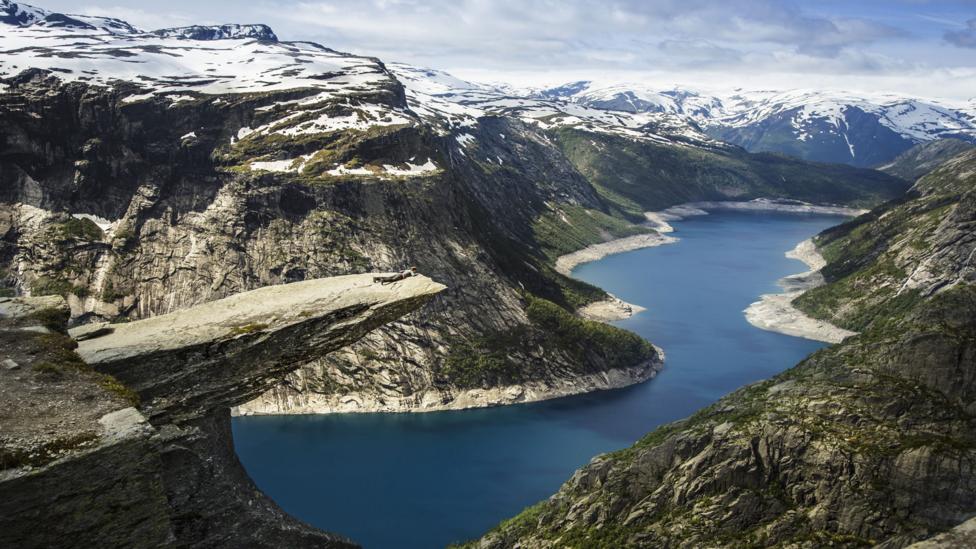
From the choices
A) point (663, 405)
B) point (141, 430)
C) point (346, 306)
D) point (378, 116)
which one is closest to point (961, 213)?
point (663, 405)

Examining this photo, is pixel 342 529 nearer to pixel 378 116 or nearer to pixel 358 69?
pixel 378 116

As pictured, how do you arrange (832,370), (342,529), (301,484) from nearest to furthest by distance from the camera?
1. (832,370)
2. (342,529)
3. (301,484)

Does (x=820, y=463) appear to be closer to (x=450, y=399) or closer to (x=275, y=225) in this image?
(x=450, y=399)

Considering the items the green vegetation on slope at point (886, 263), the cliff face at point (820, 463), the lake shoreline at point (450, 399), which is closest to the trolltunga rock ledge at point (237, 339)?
the cliff face at point (820, 463)

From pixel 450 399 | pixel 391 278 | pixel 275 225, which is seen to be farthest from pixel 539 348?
pixel 391 278

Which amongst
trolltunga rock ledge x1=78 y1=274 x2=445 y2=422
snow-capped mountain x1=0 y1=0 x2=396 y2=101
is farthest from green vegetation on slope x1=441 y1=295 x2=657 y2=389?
trolltunga rock ledge x1=78 y1=274 x2=445 y2=422

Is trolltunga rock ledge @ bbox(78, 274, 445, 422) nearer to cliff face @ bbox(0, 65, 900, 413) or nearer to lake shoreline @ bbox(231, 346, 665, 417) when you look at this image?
lake shoreline @ bbox(231, 346, 665, 417)
